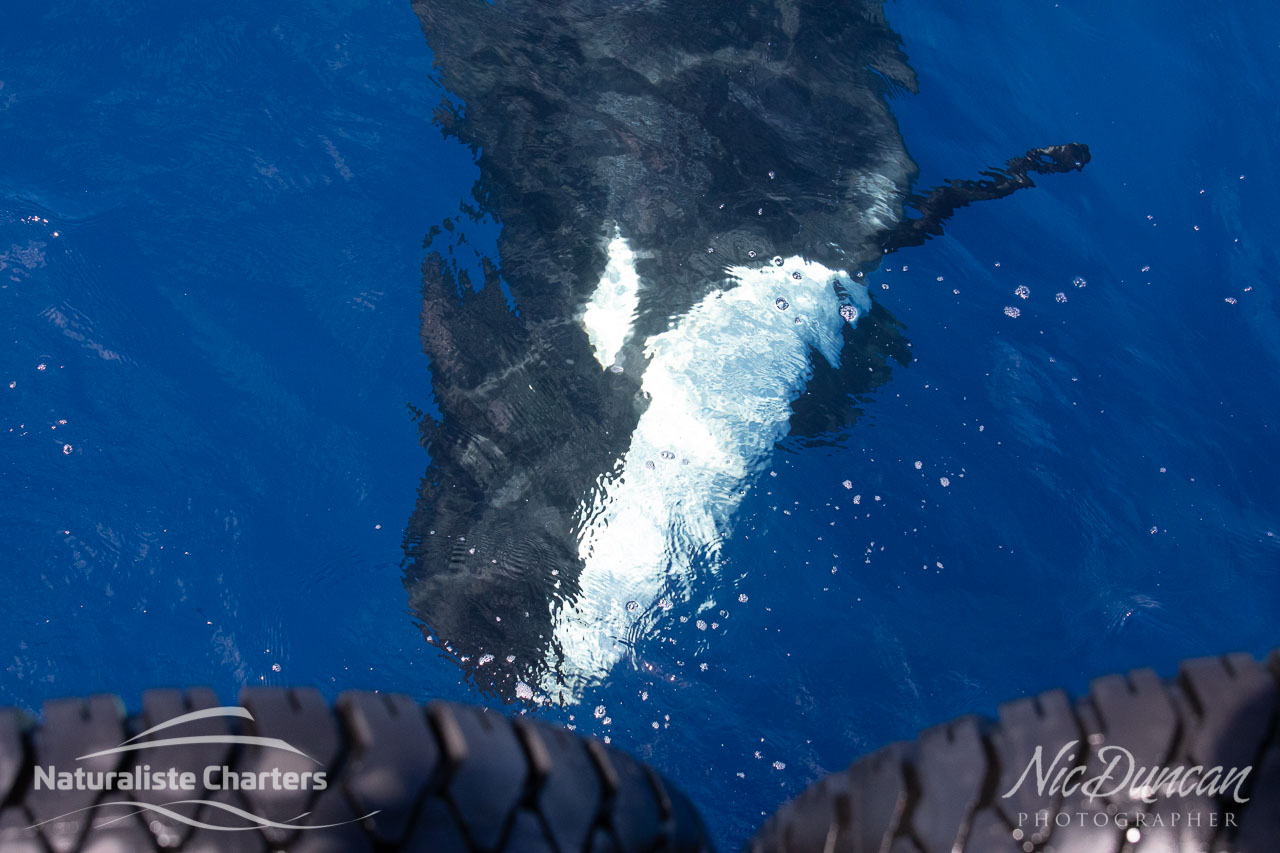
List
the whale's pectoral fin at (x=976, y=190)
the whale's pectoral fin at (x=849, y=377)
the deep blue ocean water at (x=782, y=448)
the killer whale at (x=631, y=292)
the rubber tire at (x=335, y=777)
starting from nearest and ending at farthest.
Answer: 1. the rubber tire at (x=335, y=777)
2. the killer whale at (x=631, y=292)
3. the deep blue ocean water at (x=782, y=448)
4. the whale's pectoral fin at (x=849, y=377)
5. the whale's pectoral fin at (x=976, y=190)

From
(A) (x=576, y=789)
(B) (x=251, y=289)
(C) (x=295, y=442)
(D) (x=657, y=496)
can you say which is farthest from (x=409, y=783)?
(B) (x=251, y=289)

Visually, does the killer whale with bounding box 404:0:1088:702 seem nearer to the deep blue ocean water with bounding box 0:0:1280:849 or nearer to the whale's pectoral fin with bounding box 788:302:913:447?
the whale's pectoral fin with bounding box 788:302:913:447

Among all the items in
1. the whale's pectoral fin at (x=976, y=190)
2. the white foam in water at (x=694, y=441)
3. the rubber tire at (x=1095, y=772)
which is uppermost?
the whale's pectoral fin at (x=976, y=190)

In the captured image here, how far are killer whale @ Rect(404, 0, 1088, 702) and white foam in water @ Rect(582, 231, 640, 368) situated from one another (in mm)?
12

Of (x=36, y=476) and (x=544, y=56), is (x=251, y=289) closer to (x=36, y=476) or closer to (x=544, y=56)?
(x=36, y=476)

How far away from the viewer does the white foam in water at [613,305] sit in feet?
14.3

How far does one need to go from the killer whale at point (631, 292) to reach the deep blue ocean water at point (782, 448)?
194 millimetres

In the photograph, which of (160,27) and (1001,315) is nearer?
(1001,315)

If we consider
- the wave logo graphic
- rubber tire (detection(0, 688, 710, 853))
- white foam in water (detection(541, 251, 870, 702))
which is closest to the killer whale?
white foam in water (detection(541, 251, 870, 702))

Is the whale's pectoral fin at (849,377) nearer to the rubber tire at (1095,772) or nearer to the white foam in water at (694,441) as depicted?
the white foam in water at (694,441)

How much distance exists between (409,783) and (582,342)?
9.77 feet

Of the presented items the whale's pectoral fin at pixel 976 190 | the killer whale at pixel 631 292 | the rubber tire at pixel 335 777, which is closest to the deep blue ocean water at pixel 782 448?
the whale's pectoral fin at pixel 976 190

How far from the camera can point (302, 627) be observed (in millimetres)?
4414

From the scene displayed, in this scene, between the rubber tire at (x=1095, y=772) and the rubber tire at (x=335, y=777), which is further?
the rubber tire at (x=1095, y=772)
